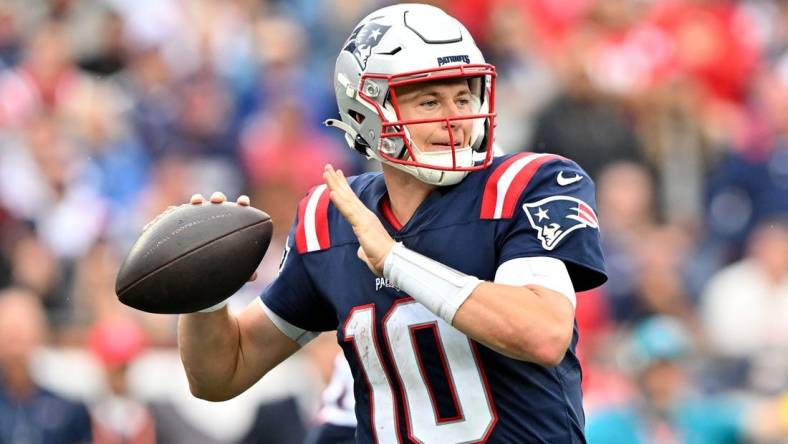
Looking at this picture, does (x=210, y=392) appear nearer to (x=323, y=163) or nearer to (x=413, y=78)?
(x=413, y=78)

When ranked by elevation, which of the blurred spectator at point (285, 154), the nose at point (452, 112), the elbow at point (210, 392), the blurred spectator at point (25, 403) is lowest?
the blurred spectator at point (25, 403)

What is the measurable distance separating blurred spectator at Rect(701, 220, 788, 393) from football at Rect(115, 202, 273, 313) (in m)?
4.34

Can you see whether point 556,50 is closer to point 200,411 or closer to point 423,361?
point 200,411

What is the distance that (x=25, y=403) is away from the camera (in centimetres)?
749

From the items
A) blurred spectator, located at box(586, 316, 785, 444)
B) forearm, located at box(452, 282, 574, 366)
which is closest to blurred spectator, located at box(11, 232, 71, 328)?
blurred spectator, located at box(586, 316, 785, 444)

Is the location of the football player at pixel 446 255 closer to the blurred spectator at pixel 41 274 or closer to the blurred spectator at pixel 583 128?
the blurred spectator at pixel 41 274

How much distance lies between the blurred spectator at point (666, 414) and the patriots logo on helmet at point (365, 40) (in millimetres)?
2810

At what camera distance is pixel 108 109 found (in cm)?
989

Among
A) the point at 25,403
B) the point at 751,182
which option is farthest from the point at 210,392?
the point at 751,182

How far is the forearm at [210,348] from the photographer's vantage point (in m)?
4.16

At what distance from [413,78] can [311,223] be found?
→ 0.55m

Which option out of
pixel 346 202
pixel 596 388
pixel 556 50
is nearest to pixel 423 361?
pixel 346 202

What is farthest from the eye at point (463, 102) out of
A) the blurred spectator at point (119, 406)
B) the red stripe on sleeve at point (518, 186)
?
the blurred spectator at point (119, 406)

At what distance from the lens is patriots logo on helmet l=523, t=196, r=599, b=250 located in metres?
3.63
